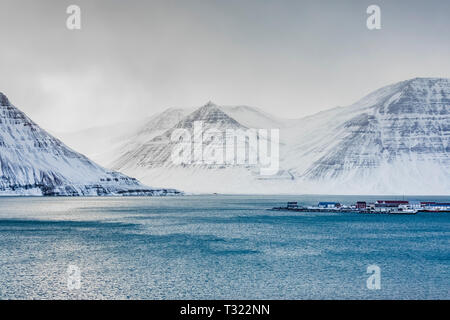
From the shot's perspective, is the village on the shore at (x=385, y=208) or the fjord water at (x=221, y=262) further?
the village on the shore at (x=385, y=208)

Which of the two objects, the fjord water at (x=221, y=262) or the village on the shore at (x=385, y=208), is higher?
the fjord water at (x=221, y=262)

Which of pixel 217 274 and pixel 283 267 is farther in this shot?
pixel 283 267

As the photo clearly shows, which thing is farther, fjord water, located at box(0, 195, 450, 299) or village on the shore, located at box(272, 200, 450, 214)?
village on the shore, located at box(272, 200, 450, 214)

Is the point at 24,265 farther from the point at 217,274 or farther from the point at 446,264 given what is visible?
the point at 446,264

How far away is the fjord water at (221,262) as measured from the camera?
46.7m

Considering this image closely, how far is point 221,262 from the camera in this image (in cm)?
6128

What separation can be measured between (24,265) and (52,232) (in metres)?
35.8

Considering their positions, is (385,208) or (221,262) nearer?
(221,262)

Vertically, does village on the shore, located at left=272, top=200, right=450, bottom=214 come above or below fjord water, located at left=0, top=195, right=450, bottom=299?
below

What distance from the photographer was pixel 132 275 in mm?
53125

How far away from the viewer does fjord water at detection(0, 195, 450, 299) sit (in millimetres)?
46656

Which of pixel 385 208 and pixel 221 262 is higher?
pixel 221 262
